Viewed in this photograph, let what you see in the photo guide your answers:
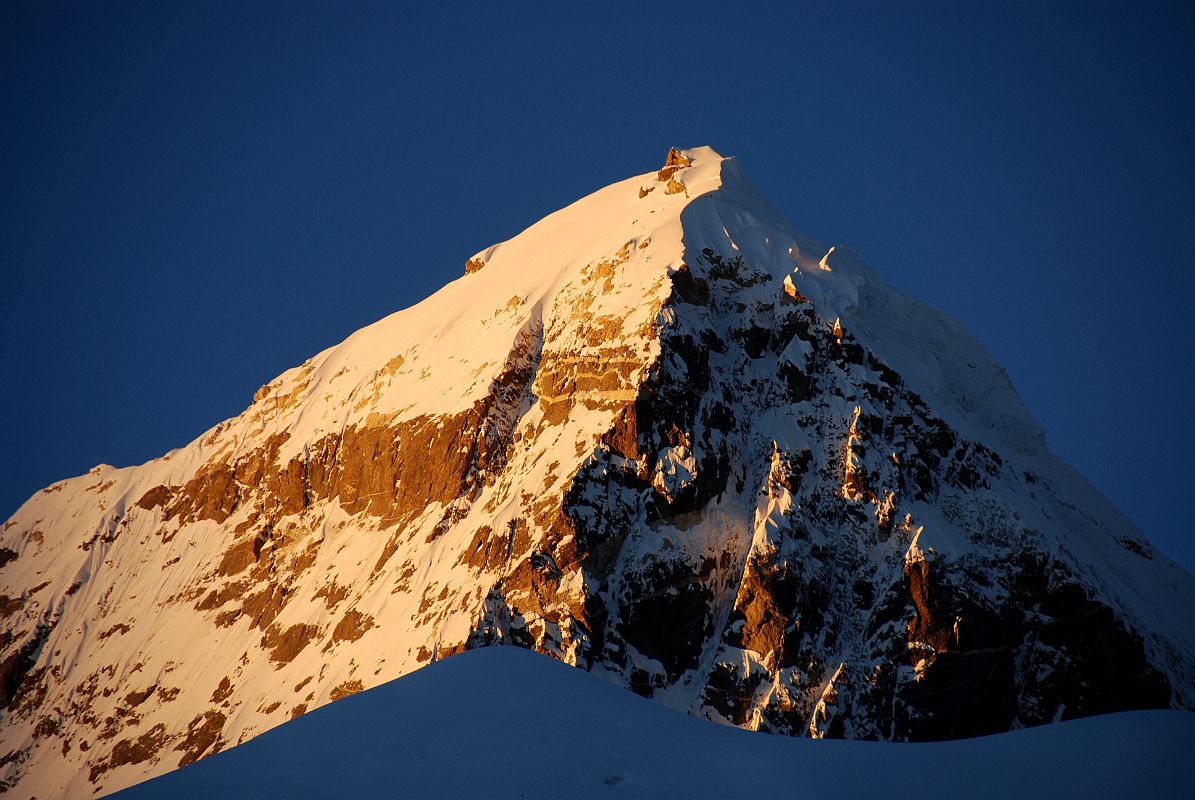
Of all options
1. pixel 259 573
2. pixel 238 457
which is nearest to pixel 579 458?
pixel 259 573

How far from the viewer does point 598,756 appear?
642 inches

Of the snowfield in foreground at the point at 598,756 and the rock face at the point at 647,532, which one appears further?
the rock face at the point at 647,532

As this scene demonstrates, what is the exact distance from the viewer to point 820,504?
68.2m

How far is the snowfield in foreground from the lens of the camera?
15.5 meters

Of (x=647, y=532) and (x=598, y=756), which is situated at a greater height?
(x=647, y=532)

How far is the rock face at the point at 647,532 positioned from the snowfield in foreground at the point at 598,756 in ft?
142

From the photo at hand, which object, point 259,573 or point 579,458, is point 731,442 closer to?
point 579,458

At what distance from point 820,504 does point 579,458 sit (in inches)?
520

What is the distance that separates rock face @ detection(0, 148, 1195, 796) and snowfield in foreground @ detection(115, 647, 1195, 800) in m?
43.3

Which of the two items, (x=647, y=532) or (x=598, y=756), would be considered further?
(x=647, y=532)

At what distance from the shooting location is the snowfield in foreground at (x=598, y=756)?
15.5 metres

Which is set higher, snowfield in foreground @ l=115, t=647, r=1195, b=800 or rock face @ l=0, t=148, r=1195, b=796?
rock face @ l=0, t=148, r=1195, b=796

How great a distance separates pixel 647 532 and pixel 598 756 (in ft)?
166

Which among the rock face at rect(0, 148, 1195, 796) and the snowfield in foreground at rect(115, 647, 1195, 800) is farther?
the rock face at rect(0, 148, 1195, 796)
